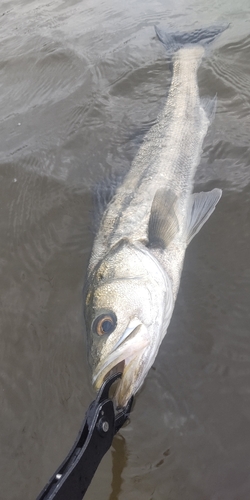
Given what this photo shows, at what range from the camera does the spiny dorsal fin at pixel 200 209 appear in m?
3.41

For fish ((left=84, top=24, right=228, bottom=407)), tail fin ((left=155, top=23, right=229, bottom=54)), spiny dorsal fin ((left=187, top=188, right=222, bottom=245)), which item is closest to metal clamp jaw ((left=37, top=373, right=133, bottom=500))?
fish ((left=84, top=24, right=228, bottom=407))

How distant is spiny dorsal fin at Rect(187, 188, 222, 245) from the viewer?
3410 mm

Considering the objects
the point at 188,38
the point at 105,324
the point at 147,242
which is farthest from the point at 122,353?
the point at 188,38

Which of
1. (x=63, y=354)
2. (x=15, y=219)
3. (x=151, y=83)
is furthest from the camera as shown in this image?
(x=151, y=83)

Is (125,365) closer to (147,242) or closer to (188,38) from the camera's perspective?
(147,242)

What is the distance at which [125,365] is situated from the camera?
2.25m

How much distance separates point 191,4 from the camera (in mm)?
7574

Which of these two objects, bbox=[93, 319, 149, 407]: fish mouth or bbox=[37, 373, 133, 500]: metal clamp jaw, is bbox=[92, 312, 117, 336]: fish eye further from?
bbox=[37, 373, 133, 500]: metal clamp jaw

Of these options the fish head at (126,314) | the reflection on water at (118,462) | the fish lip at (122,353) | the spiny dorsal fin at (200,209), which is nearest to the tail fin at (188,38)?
the spiny dorsal fin at (200,209)

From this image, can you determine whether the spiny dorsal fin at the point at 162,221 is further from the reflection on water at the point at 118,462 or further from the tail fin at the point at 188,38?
the tail fin at the point at 188,38

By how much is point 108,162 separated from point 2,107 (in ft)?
7.72

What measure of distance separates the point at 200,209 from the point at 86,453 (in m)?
2.36

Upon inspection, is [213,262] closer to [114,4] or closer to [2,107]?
[2,107]

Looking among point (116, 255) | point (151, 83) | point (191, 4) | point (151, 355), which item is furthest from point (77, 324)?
point (191, 4)
